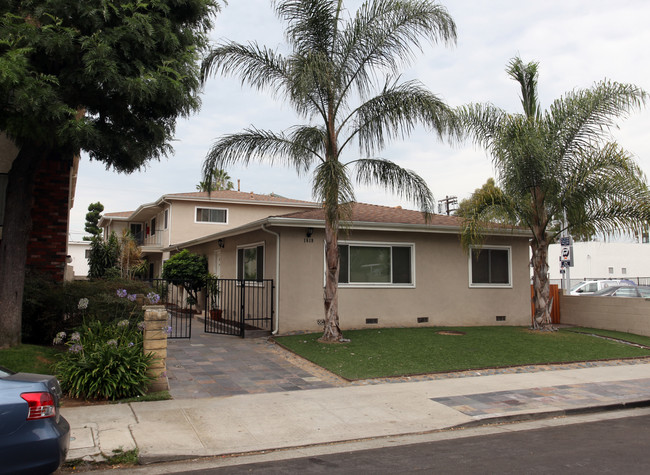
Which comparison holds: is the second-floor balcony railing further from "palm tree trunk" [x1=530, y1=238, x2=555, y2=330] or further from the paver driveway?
"palm tree trunk" [x1=530, y1=238, x2=555, y2=330]

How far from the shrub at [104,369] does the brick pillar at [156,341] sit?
11cm

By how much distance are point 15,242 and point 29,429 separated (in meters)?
5.62

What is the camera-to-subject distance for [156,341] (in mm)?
7855

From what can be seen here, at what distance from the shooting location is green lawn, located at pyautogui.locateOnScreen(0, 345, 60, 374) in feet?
25.4

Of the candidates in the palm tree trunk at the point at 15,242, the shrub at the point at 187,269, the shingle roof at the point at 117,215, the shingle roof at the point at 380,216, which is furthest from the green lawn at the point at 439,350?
the shingle roof at the point at 117,215

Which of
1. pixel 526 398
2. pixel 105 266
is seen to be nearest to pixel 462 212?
pixel 526 398

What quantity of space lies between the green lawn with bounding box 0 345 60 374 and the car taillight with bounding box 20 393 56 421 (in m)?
4.14

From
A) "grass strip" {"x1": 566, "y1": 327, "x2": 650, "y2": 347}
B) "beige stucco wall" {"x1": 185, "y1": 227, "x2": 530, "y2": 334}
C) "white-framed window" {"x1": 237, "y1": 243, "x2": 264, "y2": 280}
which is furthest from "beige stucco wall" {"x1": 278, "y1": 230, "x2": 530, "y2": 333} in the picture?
"grass strip" {"x1": 566, "y1": 327, "x2": 650, "y2": 347}

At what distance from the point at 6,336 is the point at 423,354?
7.53 m

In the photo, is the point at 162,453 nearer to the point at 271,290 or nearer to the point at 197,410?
the point at 197,410

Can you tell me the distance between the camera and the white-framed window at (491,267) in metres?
15.8

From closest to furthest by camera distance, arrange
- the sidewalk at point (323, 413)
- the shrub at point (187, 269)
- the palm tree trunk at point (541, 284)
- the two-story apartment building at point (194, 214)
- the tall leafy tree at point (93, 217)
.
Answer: the sidewalk at point (323, 413) → the palm tree trunk at point (541, 284) → the shrub at point (187, 269) → the two-story apartment building at point (194, 214) → the tall leafy tree at point (93, 217)

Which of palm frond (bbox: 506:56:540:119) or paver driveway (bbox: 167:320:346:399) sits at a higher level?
palm frond (bbox: 506:56:540:119)

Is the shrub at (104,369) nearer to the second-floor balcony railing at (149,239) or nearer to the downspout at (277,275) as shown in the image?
the downspout at (277,275)
